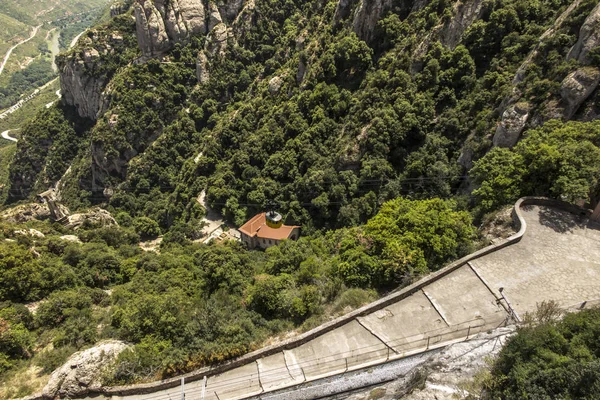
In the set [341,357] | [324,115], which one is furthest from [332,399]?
[324,115]

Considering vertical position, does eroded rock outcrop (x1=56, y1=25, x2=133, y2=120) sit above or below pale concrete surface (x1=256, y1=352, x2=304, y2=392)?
below

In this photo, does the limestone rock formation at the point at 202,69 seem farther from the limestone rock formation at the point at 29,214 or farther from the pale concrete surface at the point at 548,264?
the pale concrete surface at the point at 548,264

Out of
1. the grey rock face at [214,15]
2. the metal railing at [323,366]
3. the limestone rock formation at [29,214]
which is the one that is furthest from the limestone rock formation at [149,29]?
the metal railing at [323,366]

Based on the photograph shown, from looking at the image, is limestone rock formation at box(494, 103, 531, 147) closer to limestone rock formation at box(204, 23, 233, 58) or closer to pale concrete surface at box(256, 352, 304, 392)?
pale concrete surface at box(256, 352, 304, 392)

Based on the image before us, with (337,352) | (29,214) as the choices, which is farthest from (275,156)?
(337,352)

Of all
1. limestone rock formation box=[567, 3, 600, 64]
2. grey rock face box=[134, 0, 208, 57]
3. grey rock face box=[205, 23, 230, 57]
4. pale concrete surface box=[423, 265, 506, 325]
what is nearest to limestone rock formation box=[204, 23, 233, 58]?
grey rock face box=[205, 23, 230, 57]

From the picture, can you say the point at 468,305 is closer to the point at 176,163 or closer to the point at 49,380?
the point at 49,380
